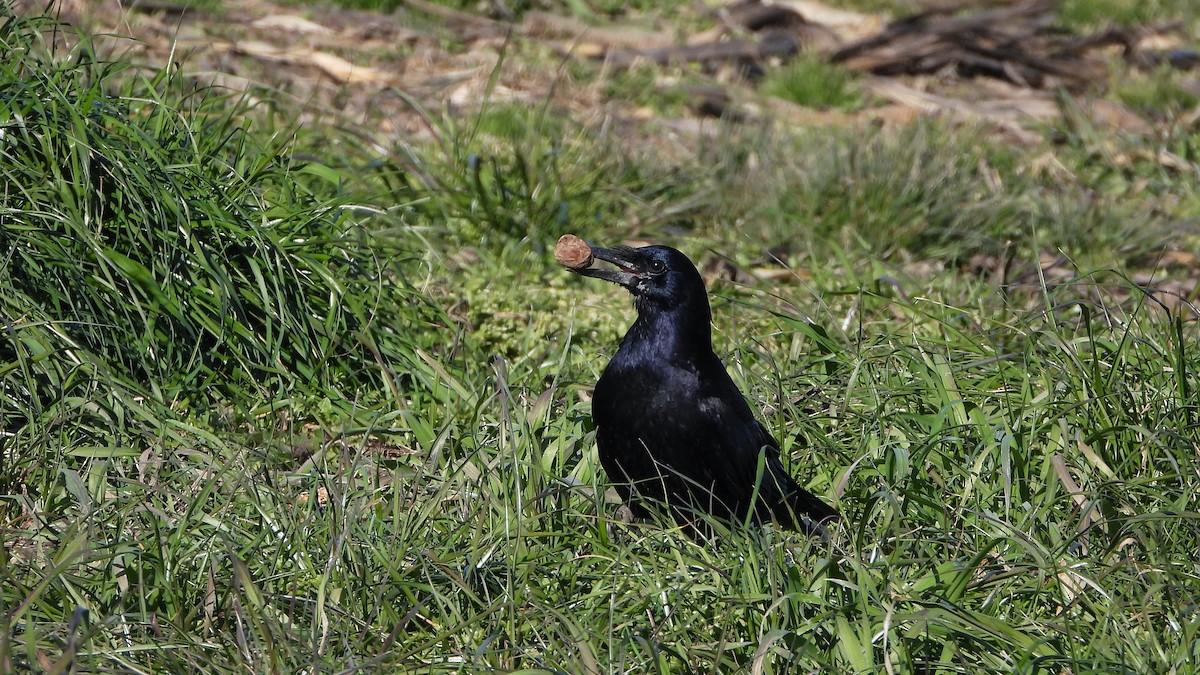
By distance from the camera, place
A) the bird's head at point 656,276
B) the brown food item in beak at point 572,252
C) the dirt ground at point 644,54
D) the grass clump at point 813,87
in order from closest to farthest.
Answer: the bird's head at point 656,276
the brown food item in beak at point 572,252
the dirt ground at point 644,54
the grass clump at point 813,87

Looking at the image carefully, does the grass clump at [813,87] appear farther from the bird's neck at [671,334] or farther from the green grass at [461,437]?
the bird's neck at [671,334]

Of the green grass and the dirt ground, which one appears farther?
the dirt ground

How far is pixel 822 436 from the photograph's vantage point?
377cm

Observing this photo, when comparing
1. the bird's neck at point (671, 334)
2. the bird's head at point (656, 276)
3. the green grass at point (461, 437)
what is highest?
the bird's head at point (656, 276)

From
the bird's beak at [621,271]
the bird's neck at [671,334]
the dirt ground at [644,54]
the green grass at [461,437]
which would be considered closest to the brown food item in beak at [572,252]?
the bird's beak at [621,271]

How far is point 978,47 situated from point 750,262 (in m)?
3.41

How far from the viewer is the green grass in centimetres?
280

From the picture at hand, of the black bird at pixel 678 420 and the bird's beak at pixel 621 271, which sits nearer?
the black bird at pixel 678 420

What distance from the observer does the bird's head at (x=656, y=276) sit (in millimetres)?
3645

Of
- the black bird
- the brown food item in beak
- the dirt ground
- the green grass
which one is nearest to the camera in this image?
the green grass

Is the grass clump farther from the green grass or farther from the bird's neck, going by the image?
the bird's neck

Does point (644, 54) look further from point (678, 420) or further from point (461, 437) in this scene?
point (678, 420)

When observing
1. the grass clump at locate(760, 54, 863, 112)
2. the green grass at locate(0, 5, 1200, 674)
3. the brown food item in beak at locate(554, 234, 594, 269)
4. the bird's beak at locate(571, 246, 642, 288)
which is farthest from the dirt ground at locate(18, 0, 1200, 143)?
the bird's beak at locate(571, 246, 642, 288)

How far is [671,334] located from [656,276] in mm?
168
